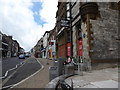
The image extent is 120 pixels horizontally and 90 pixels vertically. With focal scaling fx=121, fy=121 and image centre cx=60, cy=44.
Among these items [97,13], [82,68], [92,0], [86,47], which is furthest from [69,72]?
[92,0]

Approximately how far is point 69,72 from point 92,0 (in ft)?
24.2

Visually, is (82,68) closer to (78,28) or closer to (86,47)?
(86,47)

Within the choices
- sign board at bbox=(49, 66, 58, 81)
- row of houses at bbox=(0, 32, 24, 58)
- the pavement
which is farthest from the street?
row of houses at bbox=(0, 32, 24, 58)

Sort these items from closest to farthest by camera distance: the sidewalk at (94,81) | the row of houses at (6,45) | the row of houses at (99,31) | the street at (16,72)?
the sidewalk at (94,81)
the street at (16,72)
the row of houses at (99,31)
the row of houses at (6,45)

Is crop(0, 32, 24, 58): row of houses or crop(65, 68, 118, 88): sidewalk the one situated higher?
crop(0, 32, 24, 58): row of houses

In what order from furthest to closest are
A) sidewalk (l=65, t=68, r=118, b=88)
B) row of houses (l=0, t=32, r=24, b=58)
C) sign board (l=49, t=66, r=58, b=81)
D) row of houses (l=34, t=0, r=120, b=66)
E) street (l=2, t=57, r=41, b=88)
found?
row of houses (l=0, t=32, r=24, b=58)
row of houses (l=34, t=0, r=120, b=66)
street (l=2, t=57, r=41, b=88)
sign board (l=49, t=66, r=58, b=81)
sidewalk (l=65, t=68, r=118, b=88)

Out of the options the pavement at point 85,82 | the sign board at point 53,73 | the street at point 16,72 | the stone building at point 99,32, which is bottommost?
the street at point 16,72

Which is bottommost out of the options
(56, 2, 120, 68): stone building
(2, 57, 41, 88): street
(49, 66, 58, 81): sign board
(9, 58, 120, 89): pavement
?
(2, 57, 41, 88): street

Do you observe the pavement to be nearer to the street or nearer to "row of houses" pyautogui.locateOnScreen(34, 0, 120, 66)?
the street

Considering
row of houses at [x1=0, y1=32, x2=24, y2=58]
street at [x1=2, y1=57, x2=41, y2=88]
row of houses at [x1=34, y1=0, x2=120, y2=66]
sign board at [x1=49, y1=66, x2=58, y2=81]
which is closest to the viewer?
sign board at [x1=49, y1=66, x2=58, y2=81]

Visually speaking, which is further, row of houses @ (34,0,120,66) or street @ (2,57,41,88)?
row of houses @ (34,0,120,66)

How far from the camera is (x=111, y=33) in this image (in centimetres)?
1203

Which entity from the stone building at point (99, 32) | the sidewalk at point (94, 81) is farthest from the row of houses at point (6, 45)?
the sidewalk at point (94, 81)

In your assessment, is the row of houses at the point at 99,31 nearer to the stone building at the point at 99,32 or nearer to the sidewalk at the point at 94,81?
the stone building at the point at 99,32
